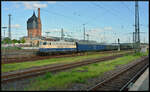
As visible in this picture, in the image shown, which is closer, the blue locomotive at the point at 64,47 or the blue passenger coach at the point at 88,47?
the blue locomotive at the point at 64,47

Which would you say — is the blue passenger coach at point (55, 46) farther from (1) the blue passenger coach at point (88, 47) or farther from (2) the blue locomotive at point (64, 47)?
(1) the blue passenger coach at point (88, 47)

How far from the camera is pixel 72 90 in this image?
27.9ft

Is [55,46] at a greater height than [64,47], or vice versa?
[55,46]

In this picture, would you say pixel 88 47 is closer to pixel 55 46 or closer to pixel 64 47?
pixel 64 47

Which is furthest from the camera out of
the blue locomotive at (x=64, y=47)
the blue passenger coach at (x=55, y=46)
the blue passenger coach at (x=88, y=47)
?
the blue passenger coach at (x=88, y=47)

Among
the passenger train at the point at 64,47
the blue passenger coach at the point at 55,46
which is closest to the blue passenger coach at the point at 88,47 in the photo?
the passenger train at the point at 64,47

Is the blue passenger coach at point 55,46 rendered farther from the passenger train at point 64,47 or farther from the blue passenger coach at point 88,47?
the blue passenger coach at point 88,47

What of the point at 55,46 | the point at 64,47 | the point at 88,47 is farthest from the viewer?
the point at 88,47

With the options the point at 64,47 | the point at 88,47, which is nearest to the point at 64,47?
the point at 64,47

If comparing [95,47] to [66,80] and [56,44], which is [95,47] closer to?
[56,44]

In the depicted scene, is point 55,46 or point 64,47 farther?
point 64,47

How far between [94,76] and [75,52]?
1170 inches

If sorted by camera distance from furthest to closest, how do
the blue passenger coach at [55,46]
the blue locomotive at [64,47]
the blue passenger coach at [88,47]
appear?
the blue passenger coach at [88,47] → the blue locomotive at [64,47] → the blue passenger coach at [55,46]

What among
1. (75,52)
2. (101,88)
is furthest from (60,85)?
(75,52)
